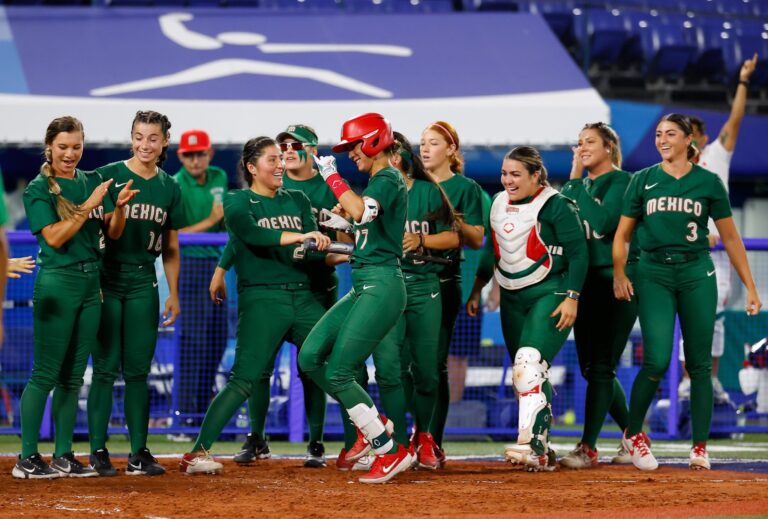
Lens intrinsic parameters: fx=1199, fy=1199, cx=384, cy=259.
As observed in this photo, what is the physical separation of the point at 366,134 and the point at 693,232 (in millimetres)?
2137

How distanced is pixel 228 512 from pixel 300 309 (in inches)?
81.3

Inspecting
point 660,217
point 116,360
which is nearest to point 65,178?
point 116,360

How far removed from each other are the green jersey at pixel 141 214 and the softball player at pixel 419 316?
130cm

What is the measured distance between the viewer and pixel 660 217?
6953 mm

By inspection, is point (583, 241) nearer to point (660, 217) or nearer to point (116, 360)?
point (660, 217)

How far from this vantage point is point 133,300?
21.4 ft

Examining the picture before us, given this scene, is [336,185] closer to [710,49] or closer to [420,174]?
[420,174]

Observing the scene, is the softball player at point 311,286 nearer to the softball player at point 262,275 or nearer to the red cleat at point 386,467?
the softball player at point 262,275

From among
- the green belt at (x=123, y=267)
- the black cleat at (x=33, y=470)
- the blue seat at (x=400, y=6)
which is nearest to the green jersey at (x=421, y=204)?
the green belt at (x=123, y=267)

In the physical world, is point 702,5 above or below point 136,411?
above

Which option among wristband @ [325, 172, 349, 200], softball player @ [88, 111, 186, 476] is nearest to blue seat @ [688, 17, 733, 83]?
softball player @ [88, 111, 186, 476]

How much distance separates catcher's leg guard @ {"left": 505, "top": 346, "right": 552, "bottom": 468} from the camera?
655cm

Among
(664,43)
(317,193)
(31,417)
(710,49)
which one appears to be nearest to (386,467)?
(31,417)

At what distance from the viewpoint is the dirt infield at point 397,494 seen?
495 centimetres
